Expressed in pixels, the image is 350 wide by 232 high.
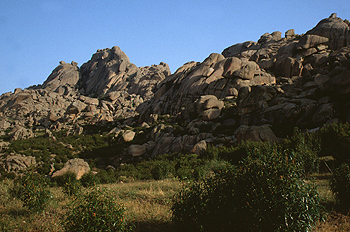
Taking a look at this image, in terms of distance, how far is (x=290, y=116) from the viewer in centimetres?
3303

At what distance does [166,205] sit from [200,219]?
201 inches

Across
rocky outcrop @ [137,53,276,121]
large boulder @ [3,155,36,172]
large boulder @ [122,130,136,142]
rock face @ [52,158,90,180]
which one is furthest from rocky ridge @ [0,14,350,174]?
large boulder @ [3,155,36,172]

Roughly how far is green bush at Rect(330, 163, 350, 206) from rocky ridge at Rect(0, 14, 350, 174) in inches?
774

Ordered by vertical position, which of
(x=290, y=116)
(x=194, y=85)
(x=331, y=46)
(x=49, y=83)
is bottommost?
(x=290, y=116)

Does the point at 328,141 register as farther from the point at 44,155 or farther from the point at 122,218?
the point at 44,155

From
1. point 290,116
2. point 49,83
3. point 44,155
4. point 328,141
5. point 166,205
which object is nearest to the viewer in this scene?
point 166,205

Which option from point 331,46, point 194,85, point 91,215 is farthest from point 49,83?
point 91,215

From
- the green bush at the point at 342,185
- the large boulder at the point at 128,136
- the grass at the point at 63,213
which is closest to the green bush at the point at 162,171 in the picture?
the grass at the point at 63,213

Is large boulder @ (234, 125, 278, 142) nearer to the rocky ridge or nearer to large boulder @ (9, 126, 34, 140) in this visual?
the rocky ridge

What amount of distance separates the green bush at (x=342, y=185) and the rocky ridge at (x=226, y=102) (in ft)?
64.5

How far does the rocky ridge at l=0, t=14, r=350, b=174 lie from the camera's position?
108ft

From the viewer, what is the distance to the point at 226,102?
50.8 metres

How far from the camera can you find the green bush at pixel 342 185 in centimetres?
1034

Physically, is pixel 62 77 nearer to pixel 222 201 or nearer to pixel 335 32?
pixel 335 32
